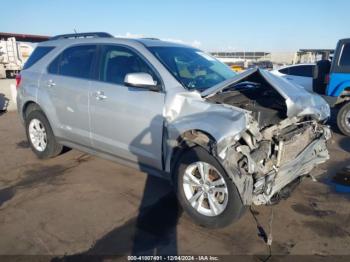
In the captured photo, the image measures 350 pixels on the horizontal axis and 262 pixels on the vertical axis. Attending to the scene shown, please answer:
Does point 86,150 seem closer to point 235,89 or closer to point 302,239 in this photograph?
point 235,89

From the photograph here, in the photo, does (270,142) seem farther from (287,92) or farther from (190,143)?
(190,143)

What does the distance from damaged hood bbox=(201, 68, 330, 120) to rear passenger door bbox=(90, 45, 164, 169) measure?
0.72 metres

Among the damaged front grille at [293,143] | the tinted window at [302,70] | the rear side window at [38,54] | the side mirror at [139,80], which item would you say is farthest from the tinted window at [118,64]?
the tinted window at [302,70]

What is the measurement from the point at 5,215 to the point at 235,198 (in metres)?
2.59

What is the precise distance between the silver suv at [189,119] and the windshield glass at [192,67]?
0.06ft

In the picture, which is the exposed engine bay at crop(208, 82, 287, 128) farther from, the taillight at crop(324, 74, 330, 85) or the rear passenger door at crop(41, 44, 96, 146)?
the taillight at crop(324, 74, 330, 85)

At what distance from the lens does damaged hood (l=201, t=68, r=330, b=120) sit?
3.33m

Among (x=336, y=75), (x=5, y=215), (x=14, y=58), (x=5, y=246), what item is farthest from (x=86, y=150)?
(x=14, y=58)

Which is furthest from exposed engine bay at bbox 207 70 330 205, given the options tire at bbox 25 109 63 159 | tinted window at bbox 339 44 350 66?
tinted window at bbox 339 44 350 66

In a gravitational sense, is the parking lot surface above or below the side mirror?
below

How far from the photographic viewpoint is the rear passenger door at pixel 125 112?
3.74 meters

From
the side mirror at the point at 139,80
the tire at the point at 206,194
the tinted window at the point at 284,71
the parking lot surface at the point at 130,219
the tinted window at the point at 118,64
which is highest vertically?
the tinted window at the point at 118,64

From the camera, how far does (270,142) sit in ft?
10.8

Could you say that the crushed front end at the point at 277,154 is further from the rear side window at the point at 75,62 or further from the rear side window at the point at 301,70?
the rear side window at the point at 301,70
